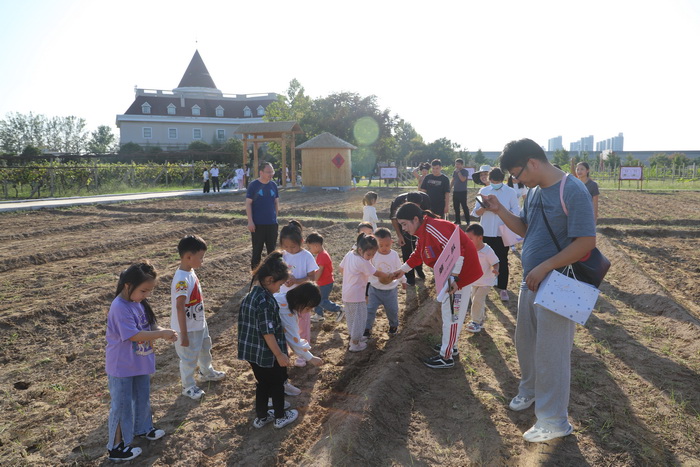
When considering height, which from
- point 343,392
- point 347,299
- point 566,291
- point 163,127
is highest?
point 163,127

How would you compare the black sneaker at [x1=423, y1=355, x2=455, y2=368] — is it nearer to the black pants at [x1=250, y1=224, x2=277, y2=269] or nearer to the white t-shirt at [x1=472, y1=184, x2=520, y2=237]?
the white t-shirt at [x1=472, y1=184, x2=520, y2=237]

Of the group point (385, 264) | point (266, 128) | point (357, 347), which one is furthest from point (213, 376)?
point (266, 128)

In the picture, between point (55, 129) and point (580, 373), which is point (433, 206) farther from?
point (55, 129)

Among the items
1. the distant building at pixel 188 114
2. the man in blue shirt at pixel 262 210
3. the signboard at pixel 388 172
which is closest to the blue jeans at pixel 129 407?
the man in blue shirt at pixel 262 210

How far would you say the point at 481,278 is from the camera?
18.1ft

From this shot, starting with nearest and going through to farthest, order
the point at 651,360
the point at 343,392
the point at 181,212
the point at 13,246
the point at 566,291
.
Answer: the point at 566,291 < the point at 343,392 < the point at 651,360 < the point at 13,246 < the point at 181,212

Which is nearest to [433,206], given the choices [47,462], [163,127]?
[47,462]

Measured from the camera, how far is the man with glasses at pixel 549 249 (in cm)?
305

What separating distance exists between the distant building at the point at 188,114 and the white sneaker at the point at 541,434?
2452 inches

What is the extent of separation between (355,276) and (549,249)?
2110 mm

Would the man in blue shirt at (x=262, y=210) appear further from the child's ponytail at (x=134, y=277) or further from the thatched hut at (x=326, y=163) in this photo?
the thatched hut at (x=326, y=163)

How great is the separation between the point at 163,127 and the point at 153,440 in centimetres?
6401

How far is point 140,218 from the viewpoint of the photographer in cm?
1566

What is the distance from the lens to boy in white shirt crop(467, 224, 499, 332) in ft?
18.1
